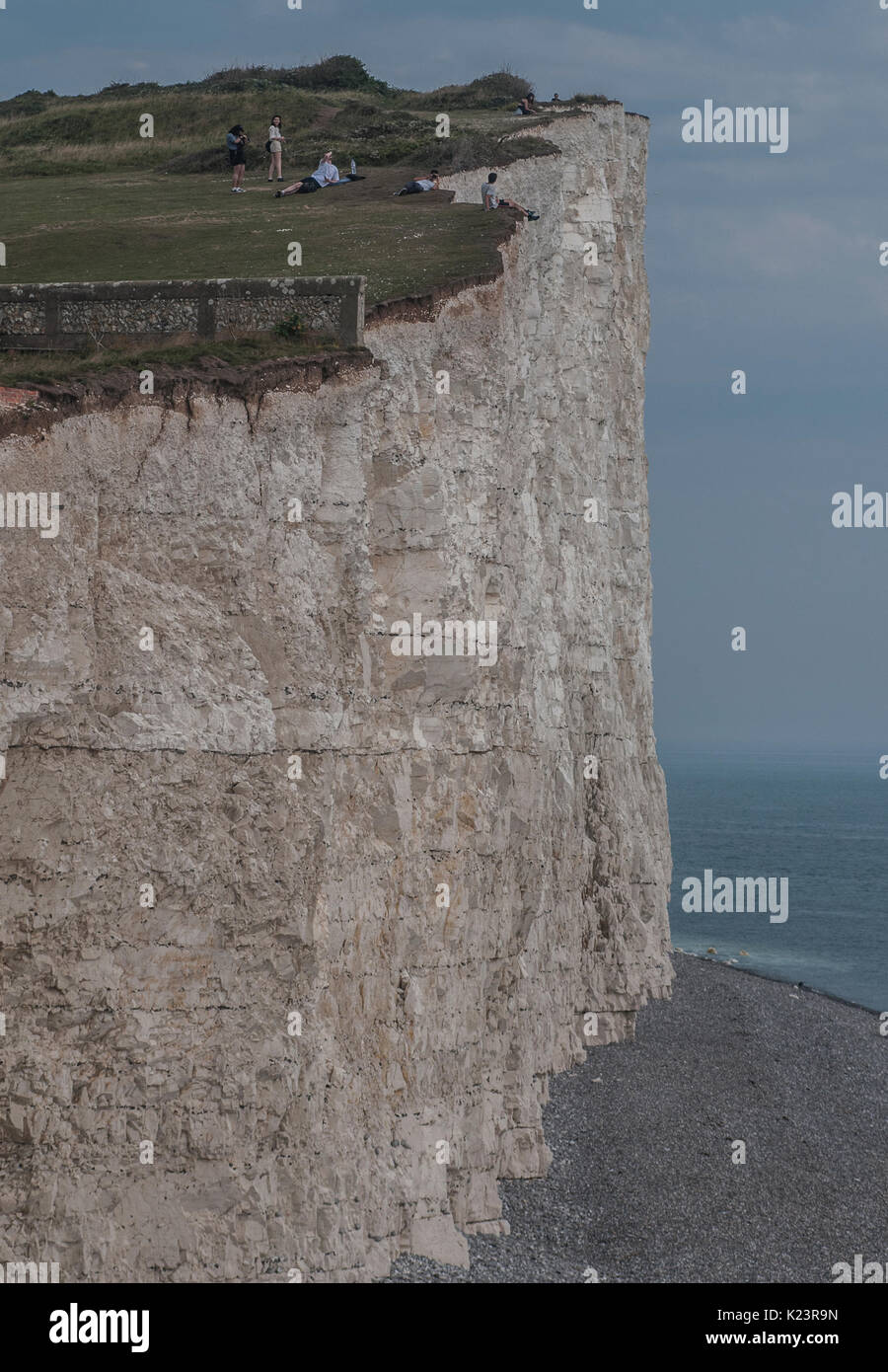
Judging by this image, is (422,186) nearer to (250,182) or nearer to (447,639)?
(250,182)

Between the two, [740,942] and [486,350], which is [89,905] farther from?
[740,942]

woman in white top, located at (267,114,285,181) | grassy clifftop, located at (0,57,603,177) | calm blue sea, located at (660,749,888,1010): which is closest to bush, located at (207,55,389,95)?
grassy clifftop, located at (0,57,603,177)

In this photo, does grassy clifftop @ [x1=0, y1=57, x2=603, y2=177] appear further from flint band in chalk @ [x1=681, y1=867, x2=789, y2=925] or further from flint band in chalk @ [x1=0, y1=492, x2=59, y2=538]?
flint band in chalk @ [x1=681, y1=867, x2=789, y2=925]

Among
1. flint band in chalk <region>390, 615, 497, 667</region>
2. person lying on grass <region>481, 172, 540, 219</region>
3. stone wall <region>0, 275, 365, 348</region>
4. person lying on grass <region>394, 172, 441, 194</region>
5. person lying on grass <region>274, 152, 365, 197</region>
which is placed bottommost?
flint band in chalk <region>390, 615, 497, 667</region>

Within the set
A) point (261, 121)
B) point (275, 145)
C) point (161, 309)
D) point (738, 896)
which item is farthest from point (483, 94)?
point (738, 896)
